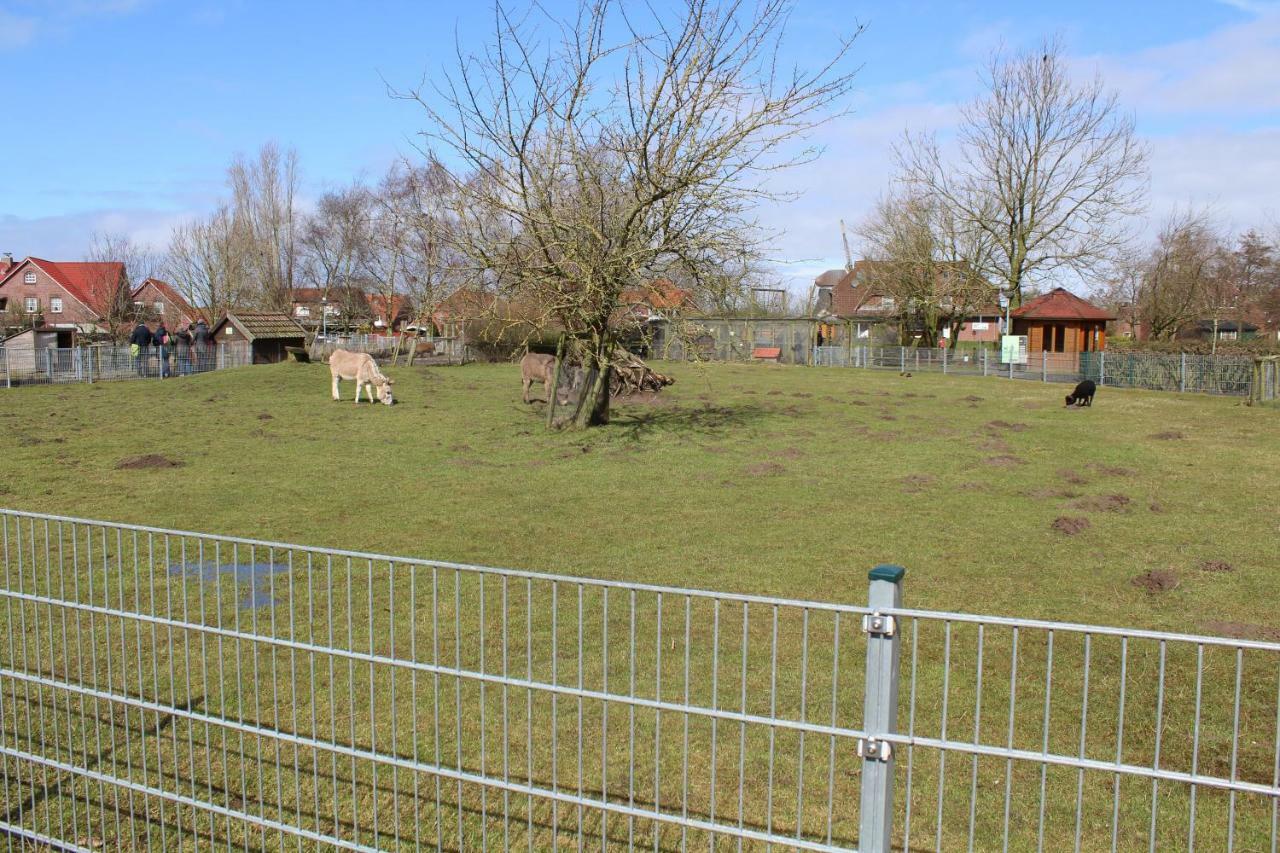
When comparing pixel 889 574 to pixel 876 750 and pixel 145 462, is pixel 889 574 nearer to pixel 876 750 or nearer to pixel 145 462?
pixel 876 750

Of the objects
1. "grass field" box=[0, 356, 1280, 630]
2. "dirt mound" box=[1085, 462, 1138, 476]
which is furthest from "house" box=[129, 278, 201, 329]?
"dirt mound" box=[1085, 462, 1138, 476]

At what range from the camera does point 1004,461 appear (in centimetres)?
1658

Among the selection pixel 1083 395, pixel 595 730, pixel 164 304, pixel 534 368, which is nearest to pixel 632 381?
pixel 534 368

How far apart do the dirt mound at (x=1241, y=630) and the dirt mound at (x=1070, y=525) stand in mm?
3341

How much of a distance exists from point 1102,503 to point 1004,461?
390cm

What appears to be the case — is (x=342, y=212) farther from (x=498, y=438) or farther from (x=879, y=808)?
(x=879, y=808)

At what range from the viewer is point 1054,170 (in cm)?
4769

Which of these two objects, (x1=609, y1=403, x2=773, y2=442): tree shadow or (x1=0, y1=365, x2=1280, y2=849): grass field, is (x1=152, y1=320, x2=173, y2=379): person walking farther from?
(x1=609, y1=403, x2=773, y2=442): tree shadow

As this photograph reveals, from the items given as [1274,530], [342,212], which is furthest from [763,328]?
[1274,530]

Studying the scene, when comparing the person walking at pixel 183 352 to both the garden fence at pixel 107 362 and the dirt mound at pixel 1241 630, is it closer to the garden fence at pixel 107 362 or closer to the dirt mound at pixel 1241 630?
the garden fence at pixel 107 362

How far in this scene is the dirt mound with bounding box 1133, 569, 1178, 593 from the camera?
872 centimetres

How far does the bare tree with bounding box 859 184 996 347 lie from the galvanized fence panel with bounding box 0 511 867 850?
1821 inches

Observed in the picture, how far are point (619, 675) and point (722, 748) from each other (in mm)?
1202

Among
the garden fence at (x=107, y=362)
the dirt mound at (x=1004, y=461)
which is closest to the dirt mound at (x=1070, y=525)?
the dirt mound at (x=1004, y=461)
